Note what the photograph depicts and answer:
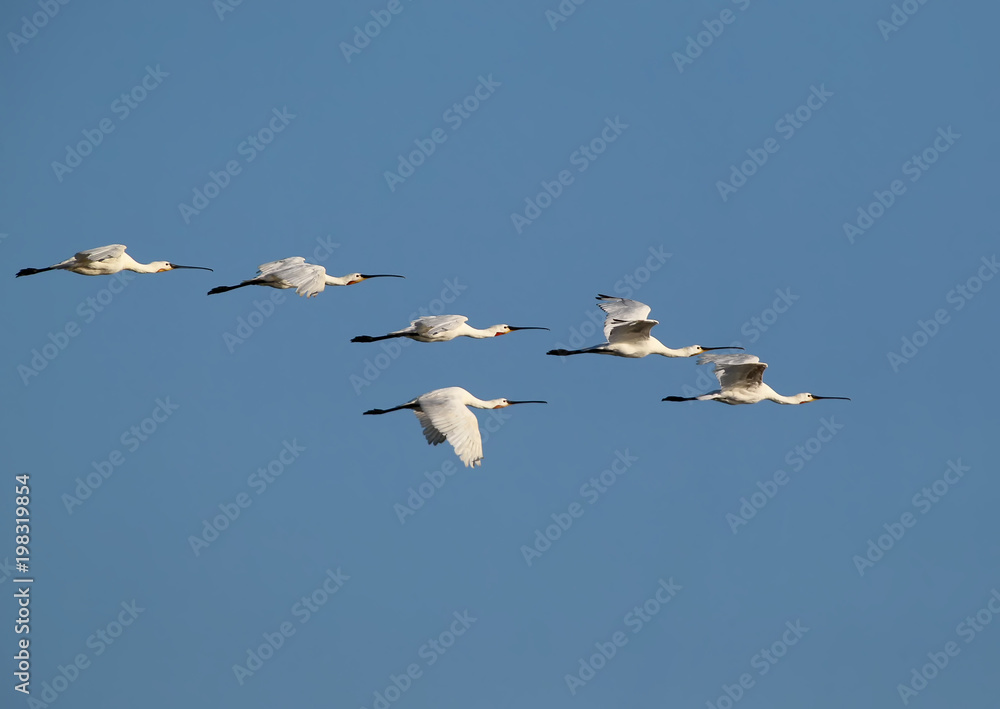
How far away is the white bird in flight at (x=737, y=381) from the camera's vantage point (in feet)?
114

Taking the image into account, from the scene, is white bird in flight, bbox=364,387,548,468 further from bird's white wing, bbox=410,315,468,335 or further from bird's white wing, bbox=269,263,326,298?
bird's white wing, bbox=269,263,326,298

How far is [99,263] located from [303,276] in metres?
4.30

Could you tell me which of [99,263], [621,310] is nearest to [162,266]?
[99,263]

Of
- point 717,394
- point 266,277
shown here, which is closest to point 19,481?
point 266,277

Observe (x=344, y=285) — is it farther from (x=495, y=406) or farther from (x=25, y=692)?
(x=25, y=692)

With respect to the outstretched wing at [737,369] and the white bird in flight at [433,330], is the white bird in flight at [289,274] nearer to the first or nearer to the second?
the white bird in flight at [433,330]

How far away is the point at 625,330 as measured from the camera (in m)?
35.0

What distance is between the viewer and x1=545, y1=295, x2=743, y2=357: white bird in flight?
34.8 m

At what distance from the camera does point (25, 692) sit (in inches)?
1540

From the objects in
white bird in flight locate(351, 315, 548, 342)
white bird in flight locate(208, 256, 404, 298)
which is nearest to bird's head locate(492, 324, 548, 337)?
white bird in flight locate(351, 315, 548, 342)

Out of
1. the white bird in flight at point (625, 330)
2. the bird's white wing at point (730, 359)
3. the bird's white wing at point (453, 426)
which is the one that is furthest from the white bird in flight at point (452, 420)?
the bird's white wing at point (730, 359)

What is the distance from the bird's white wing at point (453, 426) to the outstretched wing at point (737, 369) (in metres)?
5.18

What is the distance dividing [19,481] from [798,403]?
59.1 ft

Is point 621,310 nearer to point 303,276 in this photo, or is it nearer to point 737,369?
point 737,369
